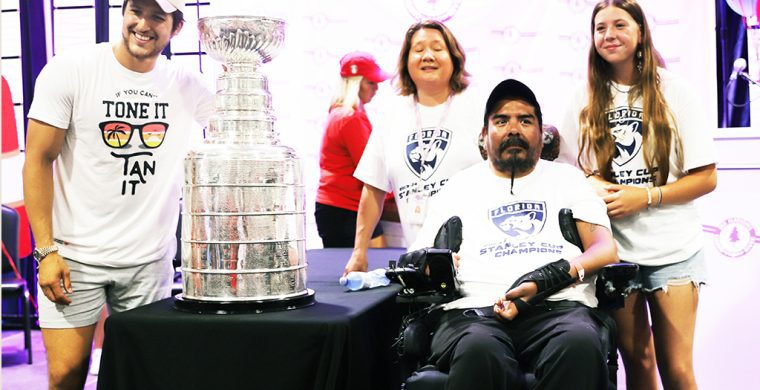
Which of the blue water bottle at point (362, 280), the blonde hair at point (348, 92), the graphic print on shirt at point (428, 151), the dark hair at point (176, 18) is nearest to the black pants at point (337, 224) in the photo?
the blonde hair at point (348, 92)

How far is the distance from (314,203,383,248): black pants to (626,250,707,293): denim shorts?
2.00 m

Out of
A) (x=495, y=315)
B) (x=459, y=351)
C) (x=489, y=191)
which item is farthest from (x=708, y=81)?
(x=459, y=351)

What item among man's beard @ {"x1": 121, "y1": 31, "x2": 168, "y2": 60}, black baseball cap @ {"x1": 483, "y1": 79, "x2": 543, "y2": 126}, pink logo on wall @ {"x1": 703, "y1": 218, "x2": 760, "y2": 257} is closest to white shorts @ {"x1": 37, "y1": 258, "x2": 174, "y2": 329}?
man's beard @ {"x1": 121, "y1": 31, "x2": 168, "y2": 60}

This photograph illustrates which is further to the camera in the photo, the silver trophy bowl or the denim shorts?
the denim shorts

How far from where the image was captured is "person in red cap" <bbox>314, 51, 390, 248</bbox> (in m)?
4.25

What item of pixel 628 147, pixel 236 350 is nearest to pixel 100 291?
pixel 236 350

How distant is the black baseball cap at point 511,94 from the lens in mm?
2660

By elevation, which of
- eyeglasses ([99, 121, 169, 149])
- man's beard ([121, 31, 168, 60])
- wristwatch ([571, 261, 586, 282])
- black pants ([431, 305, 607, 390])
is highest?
A: man's beard ([121, 31, 168, 60])

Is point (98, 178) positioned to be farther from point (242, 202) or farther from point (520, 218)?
point (520, 218)

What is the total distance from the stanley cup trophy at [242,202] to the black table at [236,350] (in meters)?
0.09

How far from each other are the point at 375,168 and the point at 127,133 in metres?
0.95

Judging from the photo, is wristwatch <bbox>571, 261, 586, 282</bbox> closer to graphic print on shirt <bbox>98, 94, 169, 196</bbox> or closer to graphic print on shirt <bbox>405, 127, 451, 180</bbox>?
graphic print on shirt <bbox>405, 127, 451, 180</bbox>

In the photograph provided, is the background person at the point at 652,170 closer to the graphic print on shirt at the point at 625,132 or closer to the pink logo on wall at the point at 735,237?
the graphic print on shirt at the point at 625,132

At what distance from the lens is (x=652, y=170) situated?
2695mm
